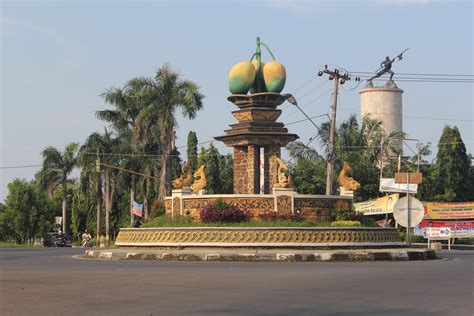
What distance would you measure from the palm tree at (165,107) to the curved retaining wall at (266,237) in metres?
19.0

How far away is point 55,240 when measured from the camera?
63.5 m

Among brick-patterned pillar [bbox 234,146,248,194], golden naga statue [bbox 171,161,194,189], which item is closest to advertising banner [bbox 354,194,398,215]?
brick-patterned pillar [bbox 234,146,248,194]

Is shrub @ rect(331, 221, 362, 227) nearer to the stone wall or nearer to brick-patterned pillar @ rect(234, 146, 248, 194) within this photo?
the stone wall

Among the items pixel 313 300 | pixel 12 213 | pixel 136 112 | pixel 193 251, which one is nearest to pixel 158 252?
pixel 193 251

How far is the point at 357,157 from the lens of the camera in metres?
64.1

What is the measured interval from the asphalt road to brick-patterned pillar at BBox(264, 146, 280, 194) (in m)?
16.2

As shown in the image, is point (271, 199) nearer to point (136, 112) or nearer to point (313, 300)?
point (313, 300)

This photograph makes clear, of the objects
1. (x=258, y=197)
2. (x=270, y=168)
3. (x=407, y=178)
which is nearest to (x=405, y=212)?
(x=407, y=178)

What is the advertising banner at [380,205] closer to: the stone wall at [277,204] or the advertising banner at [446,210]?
the advertising banner at [446,210]

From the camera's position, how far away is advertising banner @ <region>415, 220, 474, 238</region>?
48375 mm

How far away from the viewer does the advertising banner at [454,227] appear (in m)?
48.4

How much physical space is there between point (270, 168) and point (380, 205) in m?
17.1

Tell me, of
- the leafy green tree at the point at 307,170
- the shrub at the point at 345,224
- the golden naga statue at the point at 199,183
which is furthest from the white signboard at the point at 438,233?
the leafy green tree at the point at 307,170

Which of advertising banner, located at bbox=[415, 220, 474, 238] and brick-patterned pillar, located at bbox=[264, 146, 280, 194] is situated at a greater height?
brick-patterned pillar, located at bbox=[264, 146, 280, 194]
